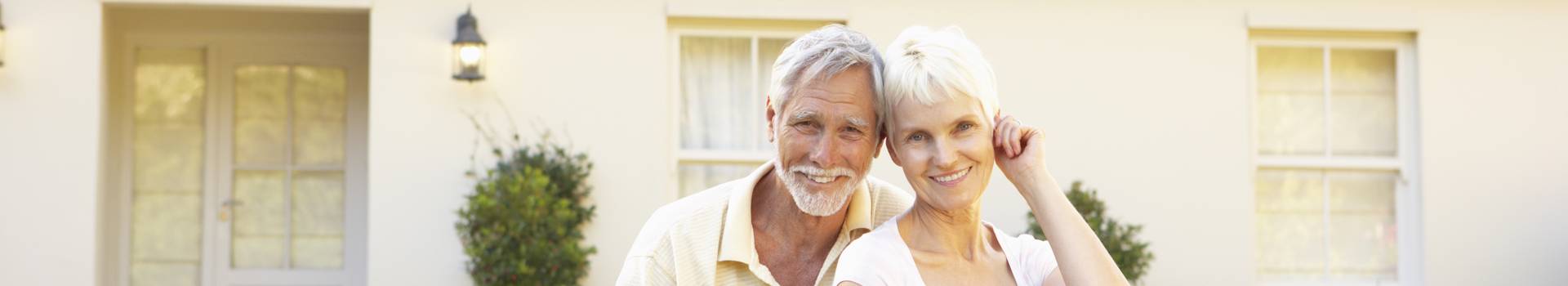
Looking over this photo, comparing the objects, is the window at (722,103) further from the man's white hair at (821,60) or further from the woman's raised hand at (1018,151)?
the woman's raised hand at (1018,151)

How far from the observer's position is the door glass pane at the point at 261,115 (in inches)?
310

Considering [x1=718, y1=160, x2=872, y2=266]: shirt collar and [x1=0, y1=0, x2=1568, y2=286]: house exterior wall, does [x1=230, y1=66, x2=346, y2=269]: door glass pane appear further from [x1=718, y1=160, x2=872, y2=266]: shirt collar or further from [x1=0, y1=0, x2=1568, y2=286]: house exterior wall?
[x1=718, y1=160, x2=872, y2=266]: shirt collar

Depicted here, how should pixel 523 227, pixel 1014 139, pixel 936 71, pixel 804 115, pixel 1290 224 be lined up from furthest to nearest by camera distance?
pixel 1290 224
pixel 523 227
pixel 804 115
pixel 1014 139
pixel 936 71

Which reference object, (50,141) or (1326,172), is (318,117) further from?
(1326,172)

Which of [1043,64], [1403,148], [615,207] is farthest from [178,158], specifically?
[1403,148]

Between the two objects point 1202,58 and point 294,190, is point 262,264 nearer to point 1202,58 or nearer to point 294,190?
point 294,190

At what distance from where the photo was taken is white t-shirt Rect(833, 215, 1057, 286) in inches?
90.7

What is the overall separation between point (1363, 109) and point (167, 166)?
5988mm

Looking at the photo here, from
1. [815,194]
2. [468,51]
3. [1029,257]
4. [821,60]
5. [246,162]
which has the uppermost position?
[468,51]

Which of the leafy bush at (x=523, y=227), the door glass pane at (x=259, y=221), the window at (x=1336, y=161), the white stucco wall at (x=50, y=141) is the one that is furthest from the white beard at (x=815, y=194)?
the door glass pane at (x=259, y=221)

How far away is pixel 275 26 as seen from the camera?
25.2ft

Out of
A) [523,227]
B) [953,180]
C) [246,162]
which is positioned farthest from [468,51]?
[953,180]

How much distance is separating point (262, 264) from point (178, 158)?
691 millimetres

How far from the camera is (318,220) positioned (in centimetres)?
802
